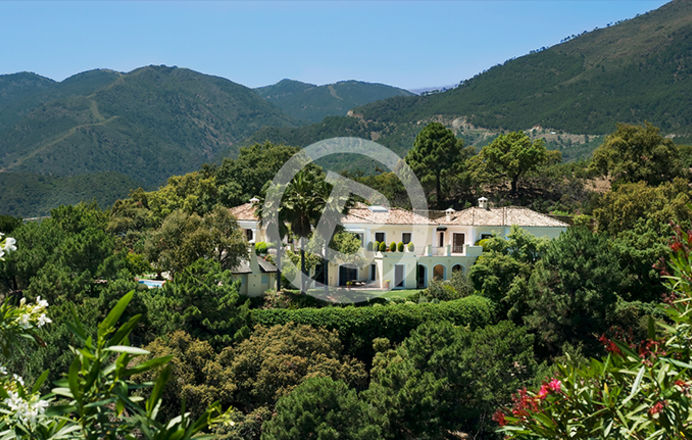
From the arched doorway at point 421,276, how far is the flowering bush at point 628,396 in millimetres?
32102

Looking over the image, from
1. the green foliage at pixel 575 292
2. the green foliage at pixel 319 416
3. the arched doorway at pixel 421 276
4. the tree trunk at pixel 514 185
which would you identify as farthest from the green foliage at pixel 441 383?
the tree trunk at pixel 514 185

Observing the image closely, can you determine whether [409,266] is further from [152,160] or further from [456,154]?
[152,160]

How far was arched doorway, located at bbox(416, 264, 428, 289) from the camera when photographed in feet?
133

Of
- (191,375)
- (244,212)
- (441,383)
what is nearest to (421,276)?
(244,212)

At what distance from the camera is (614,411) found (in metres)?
7.35

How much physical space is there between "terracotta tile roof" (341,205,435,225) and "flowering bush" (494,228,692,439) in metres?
34.0

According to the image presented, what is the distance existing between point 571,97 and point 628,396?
13146cm

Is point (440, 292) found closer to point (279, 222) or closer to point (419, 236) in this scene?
point (419, 236)

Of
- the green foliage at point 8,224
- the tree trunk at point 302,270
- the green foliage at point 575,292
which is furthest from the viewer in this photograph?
the green foliage at point 8,224

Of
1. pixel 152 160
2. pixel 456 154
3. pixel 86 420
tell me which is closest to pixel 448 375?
pixel 86 420

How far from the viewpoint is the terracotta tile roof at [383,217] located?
141ft

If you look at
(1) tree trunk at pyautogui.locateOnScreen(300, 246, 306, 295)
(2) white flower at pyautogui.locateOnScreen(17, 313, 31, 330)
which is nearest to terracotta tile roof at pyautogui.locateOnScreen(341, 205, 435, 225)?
(1) tree trunk at pyautogui.locateOnScreen(300, 246, 306, 295)

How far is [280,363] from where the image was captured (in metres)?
28.2

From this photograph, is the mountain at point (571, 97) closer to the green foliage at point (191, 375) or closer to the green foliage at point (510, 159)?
the green foliage at point (510, 159)
